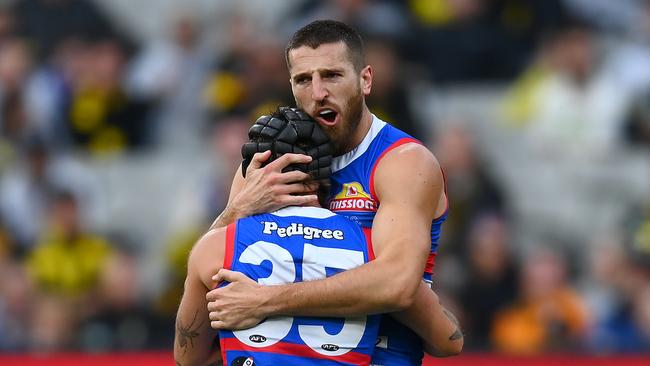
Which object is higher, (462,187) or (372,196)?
(462,187)

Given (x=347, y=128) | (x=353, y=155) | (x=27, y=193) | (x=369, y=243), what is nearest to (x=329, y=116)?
(x=347, y=128)

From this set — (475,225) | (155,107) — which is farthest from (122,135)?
(475,225)

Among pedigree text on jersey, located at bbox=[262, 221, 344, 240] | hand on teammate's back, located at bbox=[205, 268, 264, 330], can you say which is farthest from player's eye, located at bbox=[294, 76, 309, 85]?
hand on teammate's back, located at bbox=[205, 268, 264, 330]

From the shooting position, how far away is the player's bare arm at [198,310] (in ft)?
14.6

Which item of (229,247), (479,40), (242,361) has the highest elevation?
(479,40)

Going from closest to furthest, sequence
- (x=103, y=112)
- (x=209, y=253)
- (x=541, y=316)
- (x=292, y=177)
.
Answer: (x=209, y=253) → (x=292, y=177) → (x=541, y=316) → (x=103, y=112)

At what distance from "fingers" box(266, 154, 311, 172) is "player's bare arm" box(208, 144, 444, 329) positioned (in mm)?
310

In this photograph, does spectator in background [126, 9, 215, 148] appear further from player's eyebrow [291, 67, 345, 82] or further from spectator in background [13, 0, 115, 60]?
player's eyebrow [291, 67, 345, 82]

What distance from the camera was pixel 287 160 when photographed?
15.0 feet

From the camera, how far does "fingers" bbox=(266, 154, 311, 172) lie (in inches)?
179

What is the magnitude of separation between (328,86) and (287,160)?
34 centimetres

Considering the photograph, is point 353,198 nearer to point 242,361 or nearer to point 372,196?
point 372,196

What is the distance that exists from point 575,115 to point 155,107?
12.4 feet

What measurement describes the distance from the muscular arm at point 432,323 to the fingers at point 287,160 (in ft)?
2.13
